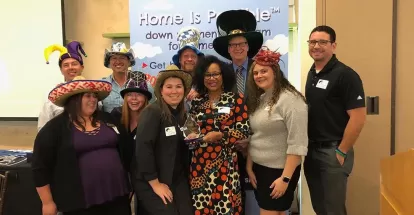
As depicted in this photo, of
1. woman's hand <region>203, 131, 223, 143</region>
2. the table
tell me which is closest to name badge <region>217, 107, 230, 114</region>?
woman's hand <region>203, 131, 223, 143</region>

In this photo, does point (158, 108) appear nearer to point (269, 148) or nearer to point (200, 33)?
point (269, 148)

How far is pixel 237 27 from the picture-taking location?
2914 millimetres

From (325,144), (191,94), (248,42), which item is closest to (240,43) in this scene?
(248,42)

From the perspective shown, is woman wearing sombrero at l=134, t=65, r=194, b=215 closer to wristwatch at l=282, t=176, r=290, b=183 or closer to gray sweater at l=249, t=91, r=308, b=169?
gray sweater at l=249, t=91, r=308, b=169

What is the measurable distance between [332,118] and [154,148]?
3.75 feet

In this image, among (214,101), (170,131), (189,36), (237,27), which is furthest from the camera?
(189,36)

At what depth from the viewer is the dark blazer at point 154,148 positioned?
208 cm

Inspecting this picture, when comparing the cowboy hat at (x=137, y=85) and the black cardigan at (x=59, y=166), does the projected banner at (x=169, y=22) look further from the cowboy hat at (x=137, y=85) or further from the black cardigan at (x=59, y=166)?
the black cardigan at (x=59, y=166)

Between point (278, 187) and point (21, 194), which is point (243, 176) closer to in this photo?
point (278, 187)

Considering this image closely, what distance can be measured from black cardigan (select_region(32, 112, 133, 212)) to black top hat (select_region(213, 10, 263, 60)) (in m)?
1.34

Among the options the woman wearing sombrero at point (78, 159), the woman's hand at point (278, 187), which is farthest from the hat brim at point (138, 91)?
the woman's hand at point (278, 187)

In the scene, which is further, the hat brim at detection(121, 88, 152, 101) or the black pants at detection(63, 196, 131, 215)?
the hat brim at detection(121, 88, 152, 101)

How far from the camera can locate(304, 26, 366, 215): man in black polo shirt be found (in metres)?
2.28

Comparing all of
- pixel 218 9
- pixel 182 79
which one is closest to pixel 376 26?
pixel 218 9
